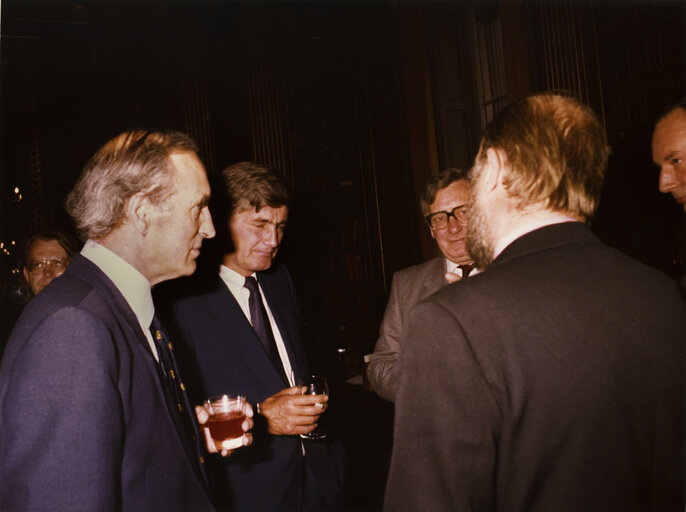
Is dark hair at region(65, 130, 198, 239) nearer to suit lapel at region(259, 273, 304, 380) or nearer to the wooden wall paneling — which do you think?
suit lapel at region(259, 273, 304, 380)

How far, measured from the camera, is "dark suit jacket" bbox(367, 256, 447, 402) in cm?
248

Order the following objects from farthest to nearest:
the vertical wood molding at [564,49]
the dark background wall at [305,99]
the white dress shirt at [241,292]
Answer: the dark background wall at [305,99], the vertical wood molding at [564,49], the white dress shirt at [241,292]

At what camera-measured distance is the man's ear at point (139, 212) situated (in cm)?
141

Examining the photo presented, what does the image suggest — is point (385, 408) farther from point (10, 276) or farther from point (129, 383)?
point (10, 276)

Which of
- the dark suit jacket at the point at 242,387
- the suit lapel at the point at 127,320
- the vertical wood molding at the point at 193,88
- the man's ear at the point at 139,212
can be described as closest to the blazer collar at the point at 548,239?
the suit lapel at the point at 127,320

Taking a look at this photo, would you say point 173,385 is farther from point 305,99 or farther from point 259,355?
point 305,99

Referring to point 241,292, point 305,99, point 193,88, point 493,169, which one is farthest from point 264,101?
point 493,169

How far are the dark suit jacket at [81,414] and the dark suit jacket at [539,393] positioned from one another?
58 cm

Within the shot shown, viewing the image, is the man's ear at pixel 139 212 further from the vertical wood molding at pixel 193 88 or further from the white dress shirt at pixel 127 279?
the vertical wood molding at pixel 193 88

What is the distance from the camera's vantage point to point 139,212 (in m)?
1.42

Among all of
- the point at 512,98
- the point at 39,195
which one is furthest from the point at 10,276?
the point at 512,98

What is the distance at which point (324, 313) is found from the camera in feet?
18.3

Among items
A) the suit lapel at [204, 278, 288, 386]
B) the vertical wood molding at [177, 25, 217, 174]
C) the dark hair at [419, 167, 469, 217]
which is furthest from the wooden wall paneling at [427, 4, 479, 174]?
the suit lapel at [204, 278, 288, 386]

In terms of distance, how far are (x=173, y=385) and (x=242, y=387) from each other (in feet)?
2.27
